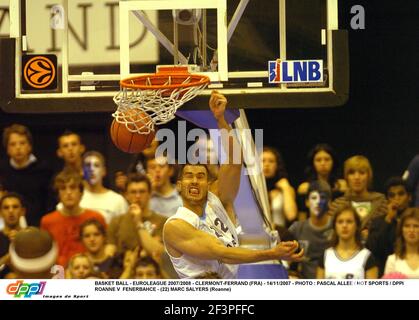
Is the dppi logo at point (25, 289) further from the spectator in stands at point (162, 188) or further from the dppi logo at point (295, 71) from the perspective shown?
the dppi logo at point (295, 71)

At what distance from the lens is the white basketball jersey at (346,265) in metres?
5.61

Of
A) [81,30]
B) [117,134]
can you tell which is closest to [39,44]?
[81,30]

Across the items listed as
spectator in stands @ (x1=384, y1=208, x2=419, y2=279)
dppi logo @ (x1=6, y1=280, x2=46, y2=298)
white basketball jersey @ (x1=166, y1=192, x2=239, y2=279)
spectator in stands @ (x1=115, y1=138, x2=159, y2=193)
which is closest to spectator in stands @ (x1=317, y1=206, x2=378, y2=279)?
spectator in stands @ (x1=384, y1=208, x2=419, y2=279)

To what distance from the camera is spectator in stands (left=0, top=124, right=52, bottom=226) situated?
577 cm

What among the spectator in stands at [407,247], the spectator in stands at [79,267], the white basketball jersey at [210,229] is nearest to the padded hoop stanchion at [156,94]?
the white basketball jersey at [210,229]

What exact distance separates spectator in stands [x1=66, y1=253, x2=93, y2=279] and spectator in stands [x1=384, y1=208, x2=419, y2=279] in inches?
64.9

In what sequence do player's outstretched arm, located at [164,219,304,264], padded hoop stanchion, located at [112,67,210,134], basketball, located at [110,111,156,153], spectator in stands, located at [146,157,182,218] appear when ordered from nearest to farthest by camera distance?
padded hoop stanchion, located at [112,67,210,134] < basketball, located at [110,111,156,153] < player's outstretched arm, located at [164,219,304,264] < spectator in stands, located at [146,157,182,218]

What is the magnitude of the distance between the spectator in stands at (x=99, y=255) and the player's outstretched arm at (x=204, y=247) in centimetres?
34

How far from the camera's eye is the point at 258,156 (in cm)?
568

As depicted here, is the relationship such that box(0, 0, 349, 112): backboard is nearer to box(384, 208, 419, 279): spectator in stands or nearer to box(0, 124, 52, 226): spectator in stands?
box(0, 124, 52, 226): spectator in stands

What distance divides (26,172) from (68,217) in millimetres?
350

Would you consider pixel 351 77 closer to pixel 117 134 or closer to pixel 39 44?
pixel 117 134
